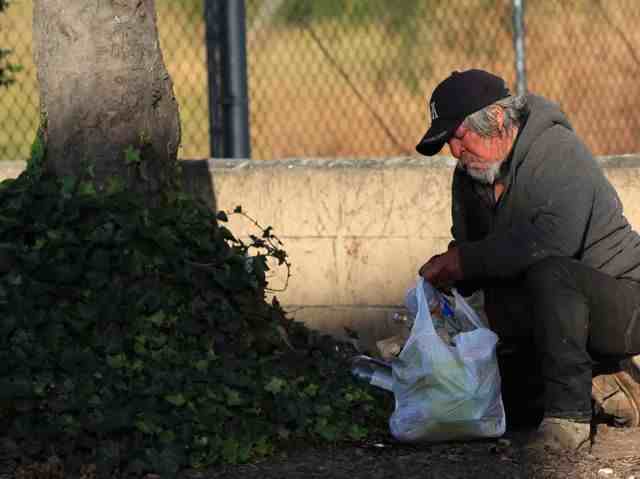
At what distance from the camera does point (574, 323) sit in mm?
4668

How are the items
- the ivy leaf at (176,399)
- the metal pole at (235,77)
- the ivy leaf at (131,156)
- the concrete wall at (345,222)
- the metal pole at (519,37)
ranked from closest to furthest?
1. the ivy leaf at (176,399)
2. the ivy leaf at (131,156)
3. the concrete wall at (345,222)
4. the metal pole at (235,77)
5. the metal pole at (519,37)

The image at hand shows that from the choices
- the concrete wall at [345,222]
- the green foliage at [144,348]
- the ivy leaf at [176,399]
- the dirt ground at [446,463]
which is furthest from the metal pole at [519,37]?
the ivy leaf at [176,399]

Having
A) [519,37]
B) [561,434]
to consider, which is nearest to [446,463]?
[561,434]

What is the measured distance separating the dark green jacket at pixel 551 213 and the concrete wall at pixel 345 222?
1057 mm

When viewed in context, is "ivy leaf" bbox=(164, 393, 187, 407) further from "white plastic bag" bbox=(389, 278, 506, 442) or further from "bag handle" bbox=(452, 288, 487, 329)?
"bag handle" bbox=(452, 288, 487, 329)

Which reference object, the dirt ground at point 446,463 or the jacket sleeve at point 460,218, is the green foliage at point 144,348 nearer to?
the dirt ground at point 446,463

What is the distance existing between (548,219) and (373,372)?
3.20ft

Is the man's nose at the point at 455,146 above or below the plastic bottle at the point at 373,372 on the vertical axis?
above

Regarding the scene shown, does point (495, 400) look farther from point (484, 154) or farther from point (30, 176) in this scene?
point (30, 176)

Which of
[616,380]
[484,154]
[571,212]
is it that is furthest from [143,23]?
[616,380]

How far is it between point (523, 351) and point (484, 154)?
0.80 meters

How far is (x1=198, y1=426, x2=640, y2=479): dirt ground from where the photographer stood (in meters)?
4.50

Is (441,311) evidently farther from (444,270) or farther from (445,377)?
(445,377)

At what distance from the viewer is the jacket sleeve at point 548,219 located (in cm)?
470
